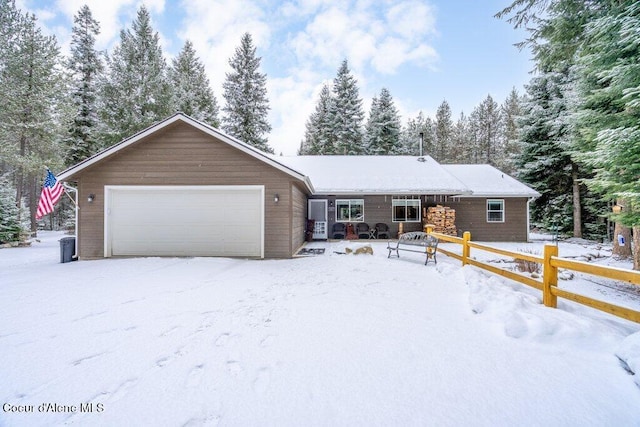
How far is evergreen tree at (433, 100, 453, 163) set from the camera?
2938 cm

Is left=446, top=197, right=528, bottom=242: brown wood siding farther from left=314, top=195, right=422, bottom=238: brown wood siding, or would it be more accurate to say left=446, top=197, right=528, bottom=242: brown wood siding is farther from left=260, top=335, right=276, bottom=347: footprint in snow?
left=260, top=335, right=276, bottom=347: footprint in snow

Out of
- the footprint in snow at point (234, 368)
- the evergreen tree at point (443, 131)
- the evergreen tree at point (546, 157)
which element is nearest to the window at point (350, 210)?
the footprint in snow at point (234, 368)

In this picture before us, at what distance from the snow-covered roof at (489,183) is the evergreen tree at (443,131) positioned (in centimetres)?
1447

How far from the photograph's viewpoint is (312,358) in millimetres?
2535

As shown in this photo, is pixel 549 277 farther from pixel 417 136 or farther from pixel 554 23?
pixel 417 136

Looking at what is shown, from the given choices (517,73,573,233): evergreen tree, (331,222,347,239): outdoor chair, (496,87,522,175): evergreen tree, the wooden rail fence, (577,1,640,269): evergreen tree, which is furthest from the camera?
(496,87,522,175): evergreen tree

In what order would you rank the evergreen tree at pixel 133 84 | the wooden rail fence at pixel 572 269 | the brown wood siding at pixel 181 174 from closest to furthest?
the wooden rail fence at pixel 572 269
the brown wood siding at pixel 181 174
the evergreen tree at pixel 133 84

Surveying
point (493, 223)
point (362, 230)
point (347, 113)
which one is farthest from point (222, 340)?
point (347, 113)

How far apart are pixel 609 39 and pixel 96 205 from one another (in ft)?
43.7

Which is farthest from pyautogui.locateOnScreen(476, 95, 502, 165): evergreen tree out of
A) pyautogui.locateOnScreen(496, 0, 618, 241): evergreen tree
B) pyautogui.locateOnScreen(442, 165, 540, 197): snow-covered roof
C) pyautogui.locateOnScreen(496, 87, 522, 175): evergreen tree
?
pyautogui.locateOnScreen(496, 0, 618, 241): evergreen tree

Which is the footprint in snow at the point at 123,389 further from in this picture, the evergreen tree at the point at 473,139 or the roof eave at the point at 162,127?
the evergreen tree at the point at 473,139

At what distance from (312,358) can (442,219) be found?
1153cm

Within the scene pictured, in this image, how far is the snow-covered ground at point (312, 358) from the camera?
1.85 metres

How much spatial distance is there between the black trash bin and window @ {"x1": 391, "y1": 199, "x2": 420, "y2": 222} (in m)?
12.1
